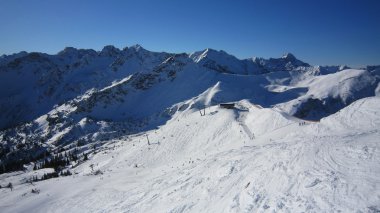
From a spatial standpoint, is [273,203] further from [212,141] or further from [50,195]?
[212,141]

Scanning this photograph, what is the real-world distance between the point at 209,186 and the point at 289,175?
5.28m

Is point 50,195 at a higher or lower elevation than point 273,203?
lower

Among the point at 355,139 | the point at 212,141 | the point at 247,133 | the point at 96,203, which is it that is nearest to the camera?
the point at 355,139

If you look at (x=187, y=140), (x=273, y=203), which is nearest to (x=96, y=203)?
(x=273, y=203)

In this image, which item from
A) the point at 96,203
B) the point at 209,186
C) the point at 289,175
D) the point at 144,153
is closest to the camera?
the point at 289,175

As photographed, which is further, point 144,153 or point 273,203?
point 144,153

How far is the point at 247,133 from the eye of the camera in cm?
4688

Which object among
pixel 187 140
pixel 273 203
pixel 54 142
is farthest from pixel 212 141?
pixel 54 142

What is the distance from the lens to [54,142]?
643ft

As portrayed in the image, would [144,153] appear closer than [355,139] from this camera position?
No

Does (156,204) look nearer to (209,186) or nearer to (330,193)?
(209,186)

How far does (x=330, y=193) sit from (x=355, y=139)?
33.6 feet

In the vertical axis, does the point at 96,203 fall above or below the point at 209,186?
below

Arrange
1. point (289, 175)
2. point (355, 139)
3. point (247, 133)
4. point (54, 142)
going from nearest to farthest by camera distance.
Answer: point (289, 175), point (355, 139), point (247, 133), point (54, 142)
